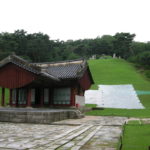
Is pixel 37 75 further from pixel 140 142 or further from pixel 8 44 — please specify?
pixel 8 44

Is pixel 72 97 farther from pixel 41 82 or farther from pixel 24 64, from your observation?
pixel 24 64

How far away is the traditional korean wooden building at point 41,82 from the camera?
17.6 meters

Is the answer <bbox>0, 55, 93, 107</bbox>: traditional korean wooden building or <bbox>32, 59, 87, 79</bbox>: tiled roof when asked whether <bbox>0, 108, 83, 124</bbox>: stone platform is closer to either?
<bbox>0, 55, 93, 107</bbox>: traditional korean wooden building

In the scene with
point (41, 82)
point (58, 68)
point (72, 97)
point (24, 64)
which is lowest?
point (72, 97)

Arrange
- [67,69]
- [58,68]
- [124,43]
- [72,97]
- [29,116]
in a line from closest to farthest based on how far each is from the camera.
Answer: [29,116] → [72,97] → [67,69] → [58,68] → [124,43]

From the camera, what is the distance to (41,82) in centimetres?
1933

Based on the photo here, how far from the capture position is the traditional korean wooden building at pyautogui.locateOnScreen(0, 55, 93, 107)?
17.6 metres

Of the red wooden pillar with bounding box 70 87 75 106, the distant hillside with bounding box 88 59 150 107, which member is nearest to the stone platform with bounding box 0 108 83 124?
the red wooden pillar with bounding box 70 87 75 106

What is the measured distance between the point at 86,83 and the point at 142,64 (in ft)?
155

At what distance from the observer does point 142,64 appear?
68.1 metres

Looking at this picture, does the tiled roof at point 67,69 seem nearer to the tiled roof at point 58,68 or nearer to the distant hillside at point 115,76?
the tiled roof at point 58,68

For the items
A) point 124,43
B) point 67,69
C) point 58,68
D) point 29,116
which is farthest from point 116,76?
point 29,116

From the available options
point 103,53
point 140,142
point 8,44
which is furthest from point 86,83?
point 103,53

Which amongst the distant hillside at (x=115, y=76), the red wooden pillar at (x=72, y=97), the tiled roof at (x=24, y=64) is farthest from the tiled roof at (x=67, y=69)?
the distant hillside at (x=115, y=76)
